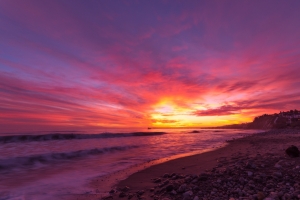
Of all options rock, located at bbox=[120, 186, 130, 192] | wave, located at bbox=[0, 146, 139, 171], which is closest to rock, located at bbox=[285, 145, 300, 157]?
rock, located at bbox=[120, 186, 130, 192]

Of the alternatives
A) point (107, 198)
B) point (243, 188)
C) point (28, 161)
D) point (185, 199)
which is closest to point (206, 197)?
point (185, 199)

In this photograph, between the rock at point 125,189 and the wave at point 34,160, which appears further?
the wave at point 34,160

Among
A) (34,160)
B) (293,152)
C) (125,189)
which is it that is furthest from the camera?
(34,160)

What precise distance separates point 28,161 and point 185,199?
1359 cm

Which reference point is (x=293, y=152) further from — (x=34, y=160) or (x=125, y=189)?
(x=34, y=160)

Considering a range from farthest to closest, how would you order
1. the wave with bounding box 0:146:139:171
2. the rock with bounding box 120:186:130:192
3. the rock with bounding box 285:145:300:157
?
the wave with bounding box 0:146:139:171
the rock with bounding box 285:145:300:157
the rock with bounding box 120:186:130:192

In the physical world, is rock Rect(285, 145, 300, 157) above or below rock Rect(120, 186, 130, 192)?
above

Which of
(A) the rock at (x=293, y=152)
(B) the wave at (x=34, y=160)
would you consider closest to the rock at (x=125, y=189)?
(A) the rock at (x=293, y=152)

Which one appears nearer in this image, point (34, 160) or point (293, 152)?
point (293, 152)

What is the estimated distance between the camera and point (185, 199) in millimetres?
4801

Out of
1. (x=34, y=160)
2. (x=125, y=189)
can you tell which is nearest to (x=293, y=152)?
(x=125, y=189)

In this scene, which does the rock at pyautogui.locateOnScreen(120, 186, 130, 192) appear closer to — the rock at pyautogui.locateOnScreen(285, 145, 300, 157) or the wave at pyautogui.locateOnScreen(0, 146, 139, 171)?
the rock at pyautogui.locateOnScreen(285, 145, 300, 157)

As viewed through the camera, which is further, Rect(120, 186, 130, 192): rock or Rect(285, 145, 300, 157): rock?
Rect(285, 145, 300, 157): rock

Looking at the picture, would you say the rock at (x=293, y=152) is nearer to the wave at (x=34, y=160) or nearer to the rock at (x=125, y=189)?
the rock at (x=125, y=189)
